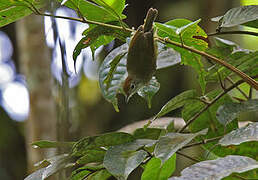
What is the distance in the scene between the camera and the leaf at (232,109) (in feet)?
2.14

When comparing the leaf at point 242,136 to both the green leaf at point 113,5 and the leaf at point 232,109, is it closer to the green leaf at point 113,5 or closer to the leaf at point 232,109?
the leaf at point 232,109

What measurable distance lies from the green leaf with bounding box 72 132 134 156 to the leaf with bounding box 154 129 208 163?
0.29 feet

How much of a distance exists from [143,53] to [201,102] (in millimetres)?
271

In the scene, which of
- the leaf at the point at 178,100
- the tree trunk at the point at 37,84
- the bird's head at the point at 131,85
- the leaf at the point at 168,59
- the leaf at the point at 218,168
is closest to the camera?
the leaf at the point at 218,168

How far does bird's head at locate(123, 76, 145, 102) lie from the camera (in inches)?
21.1

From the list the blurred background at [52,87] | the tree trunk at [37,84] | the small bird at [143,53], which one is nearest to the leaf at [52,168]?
the small bird at [143,53]

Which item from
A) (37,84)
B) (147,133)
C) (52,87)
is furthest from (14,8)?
(37,84)

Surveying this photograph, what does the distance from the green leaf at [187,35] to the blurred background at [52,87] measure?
27.8 inches

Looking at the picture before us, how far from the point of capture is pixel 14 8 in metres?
0.60

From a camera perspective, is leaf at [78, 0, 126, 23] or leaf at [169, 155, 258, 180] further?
leaf at [78, 0, 126, 23]

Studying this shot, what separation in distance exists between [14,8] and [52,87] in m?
0.89

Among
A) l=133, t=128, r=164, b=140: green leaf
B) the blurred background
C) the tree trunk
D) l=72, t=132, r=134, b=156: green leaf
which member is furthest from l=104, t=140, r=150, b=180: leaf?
the tree trunk

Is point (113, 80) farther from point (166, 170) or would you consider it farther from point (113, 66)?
point (166, 170)

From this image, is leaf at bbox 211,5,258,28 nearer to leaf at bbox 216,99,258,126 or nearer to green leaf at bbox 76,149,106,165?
leaf at bbox 216,99,258,126
